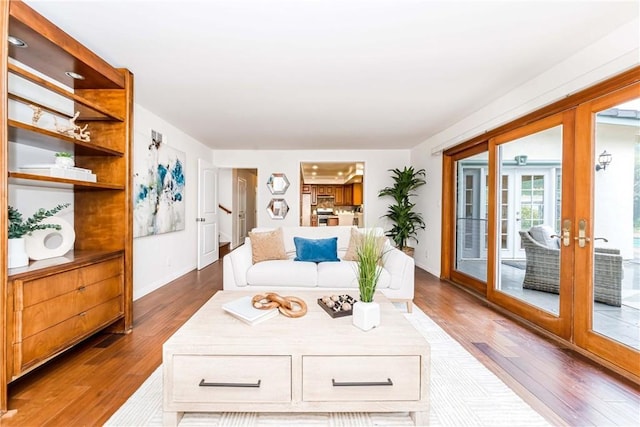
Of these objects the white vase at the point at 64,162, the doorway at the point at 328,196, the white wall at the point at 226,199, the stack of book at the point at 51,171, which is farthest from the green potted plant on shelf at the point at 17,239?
the doorway at the point at 328,196

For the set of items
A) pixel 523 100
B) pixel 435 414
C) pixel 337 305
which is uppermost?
pixel 523 100

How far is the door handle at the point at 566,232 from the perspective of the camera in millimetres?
2359

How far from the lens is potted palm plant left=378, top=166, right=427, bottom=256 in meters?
5.31

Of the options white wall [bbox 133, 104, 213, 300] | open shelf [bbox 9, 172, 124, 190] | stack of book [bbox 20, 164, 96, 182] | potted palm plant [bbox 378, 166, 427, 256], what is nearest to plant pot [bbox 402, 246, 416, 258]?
potted palm plant [bbox 378, 166, 427, 256]

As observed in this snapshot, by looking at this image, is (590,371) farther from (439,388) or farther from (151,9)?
(151,9)

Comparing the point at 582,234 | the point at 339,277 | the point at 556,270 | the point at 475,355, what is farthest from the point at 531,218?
the point at 339,277

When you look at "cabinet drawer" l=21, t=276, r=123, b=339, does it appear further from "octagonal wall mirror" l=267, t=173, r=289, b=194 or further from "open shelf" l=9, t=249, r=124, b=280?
"octagonal wall mirror" l=267, t=173, r=289, b=194

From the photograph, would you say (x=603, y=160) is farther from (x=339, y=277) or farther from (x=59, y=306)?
(x=59, y=306)

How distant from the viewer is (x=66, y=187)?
96.4 inches

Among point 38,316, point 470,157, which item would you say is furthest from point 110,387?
point 470,157

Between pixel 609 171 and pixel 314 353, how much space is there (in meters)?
2.46

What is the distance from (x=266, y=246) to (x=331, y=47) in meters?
2.16

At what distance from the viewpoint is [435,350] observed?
2211 mm

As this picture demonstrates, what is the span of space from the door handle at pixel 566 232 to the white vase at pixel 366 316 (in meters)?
1.91
